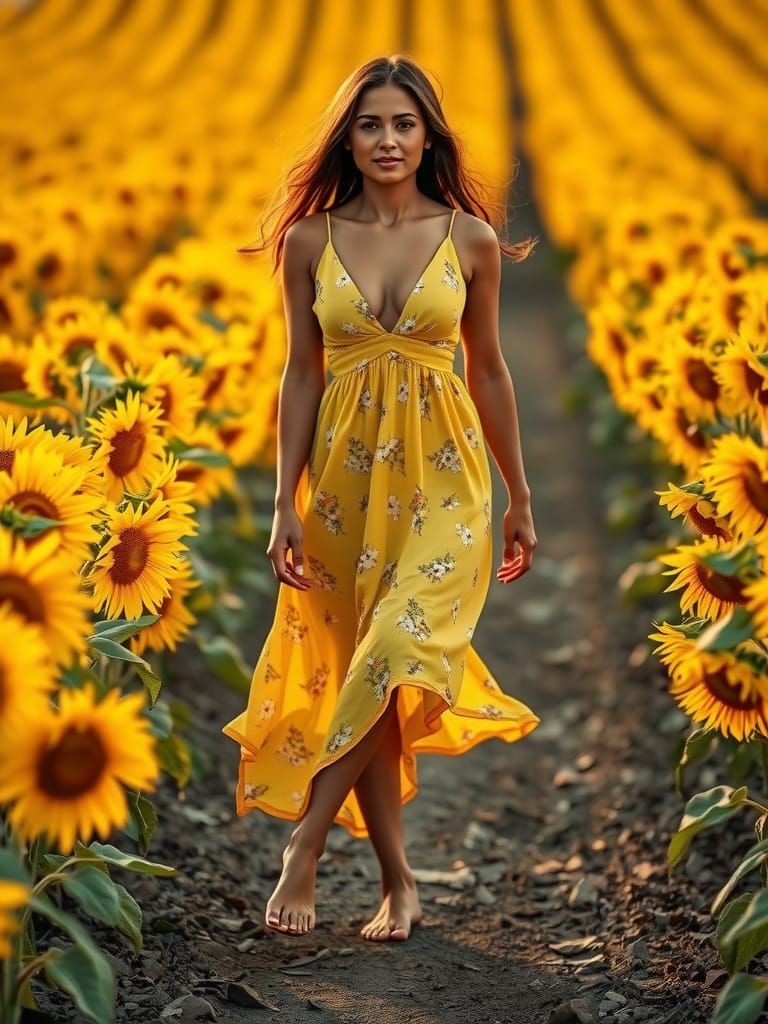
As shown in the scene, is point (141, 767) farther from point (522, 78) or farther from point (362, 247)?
point (522, 78)

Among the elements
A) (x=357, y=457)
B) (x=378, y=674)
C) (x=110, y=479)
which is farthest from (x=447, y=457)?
(x=110, y=479)

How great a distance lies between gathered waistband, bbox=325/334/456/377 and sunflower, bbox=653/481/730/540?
58 cm

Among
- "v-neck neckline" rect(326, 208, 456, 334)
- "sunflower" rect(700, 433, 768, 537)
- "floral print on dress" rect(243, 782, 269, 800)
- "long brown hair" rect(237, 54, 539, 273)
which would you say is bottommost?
"floral print on dress" rect(243, 782, 269, 800)

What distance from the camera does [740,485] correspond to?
291 cm

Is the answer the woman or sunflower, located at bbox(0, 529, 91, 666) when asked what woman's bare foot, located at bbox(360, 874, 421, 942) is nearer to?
the woman

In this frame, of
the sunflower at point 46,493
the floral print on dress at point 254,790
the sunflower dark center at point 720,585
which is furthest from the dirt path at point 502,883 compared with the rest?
the sunflower at point 46,493

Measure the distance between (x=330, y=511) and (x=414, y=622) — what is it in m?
0.36

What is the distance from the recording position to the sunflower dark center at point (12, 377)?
4.39 metres

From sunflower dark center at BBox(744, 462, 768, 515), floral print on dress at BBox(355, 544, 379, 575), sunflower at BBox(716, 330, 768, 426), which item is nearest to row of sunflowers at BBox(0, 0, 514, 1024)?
floral print on dress at BBox(355, 544, 379, 575)

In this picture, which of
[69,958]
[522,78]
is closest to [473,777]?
[69,958]

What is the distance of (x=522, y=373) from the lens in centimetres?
1135

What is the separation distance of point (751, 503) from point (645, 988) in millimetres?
1054

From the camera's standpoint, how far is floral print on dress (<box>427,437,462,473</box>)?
3531mm

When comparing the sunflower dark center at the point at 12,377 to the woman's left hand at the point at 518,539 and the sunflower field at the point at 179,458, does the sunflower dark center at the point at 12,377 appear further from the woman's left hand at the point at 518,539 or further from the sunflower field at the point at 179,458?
the woman's left hand at the point at 518,539
